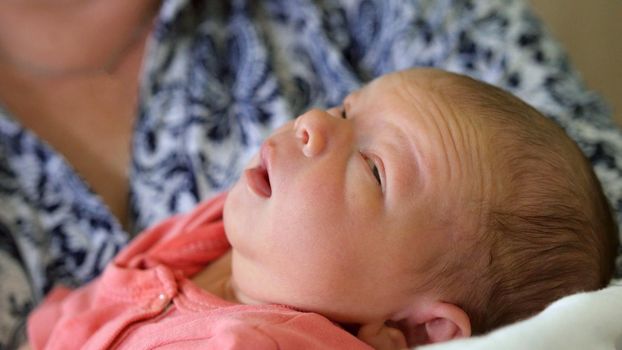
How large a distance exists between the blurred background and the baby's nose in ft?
3.84

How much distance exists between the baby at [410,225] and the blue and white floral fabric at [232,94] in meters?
0.25

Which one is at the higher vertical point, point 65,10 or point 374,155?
point 65,10

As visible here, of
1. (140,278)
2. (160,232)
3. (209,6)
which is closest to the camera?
(140,278)

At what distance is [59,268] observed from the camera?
1.08 m

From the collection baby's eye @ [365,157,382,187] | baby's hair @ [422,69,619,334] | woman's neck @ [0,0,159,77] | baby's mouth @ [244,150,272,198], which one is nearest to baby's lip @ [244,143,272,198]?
baby's mouth @ [244,150,272,198]

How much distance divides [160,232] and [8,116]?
0.31m

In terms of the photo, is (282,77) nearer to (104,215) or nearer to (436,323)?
(104,215)

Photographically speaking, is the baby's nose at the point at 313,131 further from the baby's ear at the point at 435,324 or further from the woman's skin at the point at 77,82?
the woman's skin at the point at 77,82

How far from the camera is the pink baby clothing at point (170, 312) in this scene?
717mm

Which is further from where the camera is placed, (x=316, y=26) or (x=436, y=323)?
(x=316, y=26)

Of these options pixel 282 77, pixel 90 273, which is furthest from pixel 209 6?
pixel 90 273

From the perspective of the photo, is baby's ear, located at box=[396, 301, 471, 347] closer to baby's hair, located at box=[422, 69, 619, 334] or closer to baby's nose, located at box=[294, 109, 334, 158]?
baby's hair, located at box=[422, 69, 619, 334]

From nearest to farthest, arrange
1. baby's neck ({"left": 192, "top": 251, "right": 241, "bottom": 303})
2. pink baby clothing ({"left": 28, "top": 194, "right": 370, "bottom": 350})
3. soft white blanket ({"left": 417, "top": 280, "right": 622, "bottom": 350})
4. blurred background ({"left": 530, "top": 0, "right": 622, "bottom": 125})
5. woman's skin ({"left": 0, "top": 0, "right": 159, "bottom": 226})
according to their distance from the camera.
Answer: soft white blanket ({"left": 417, "top": 280, "right": 622, "bottom": 350}) < pink baby clothing ({"left": 28, "top": 194, "right": 370, "bottom": 350}) < baby's neck ({"left": 192, "top": 251, "right": 241, "bottom": 303}) < woman's skin ({"left": 0, "top": 0, "right": 159, "bottom": 226}) < blurred background ({"left": 530, "top": 0, "right": 622, "bottom": 125})

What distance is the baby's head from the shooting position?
29.7 inches
